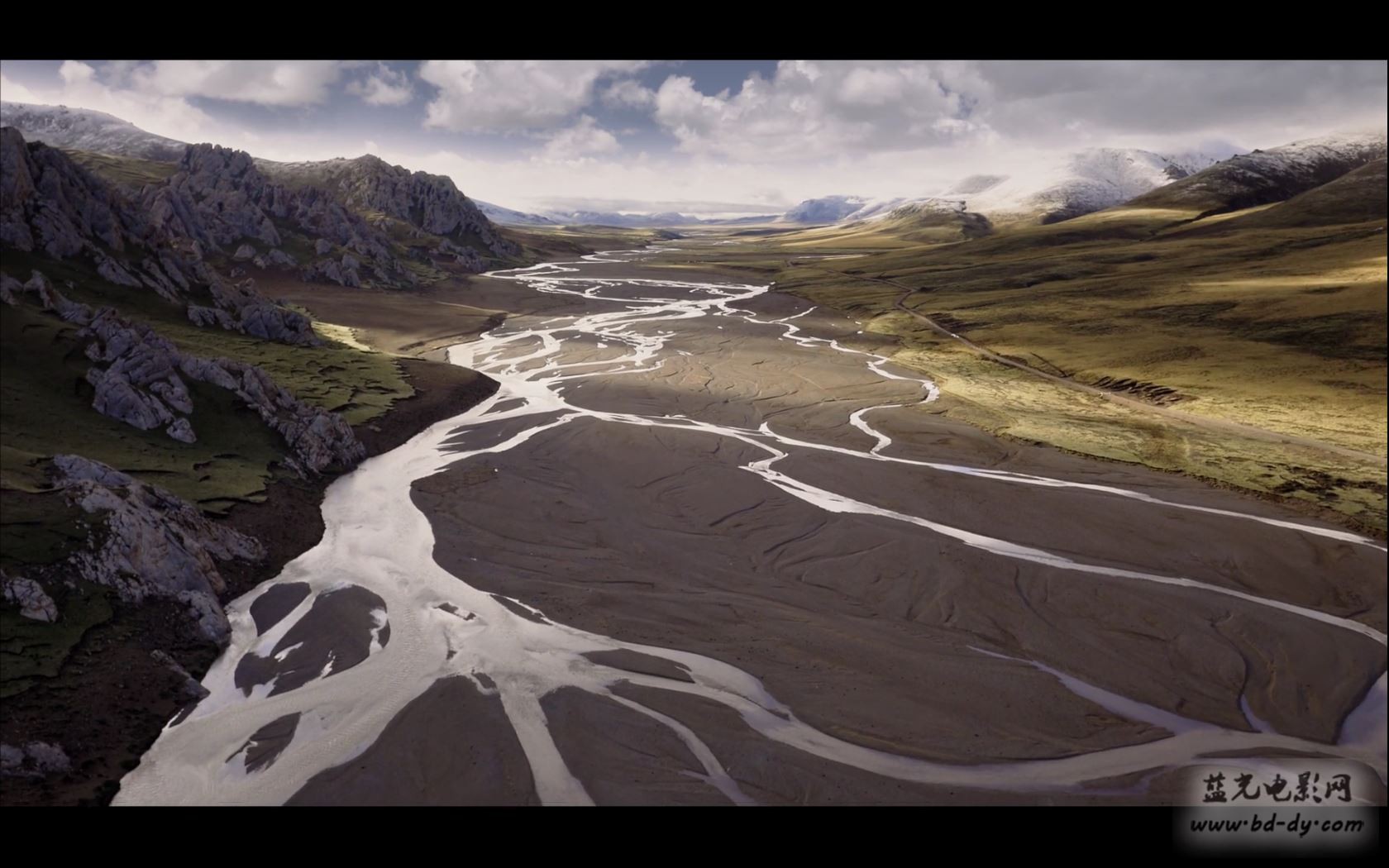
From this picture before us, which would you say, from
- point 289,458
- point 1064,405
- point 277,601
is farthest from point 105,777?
point 1064,405

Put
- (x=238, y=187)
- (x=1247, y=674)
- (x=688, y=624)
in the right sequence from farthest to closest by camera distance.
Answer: (x=238, y=187) < (x=688, y=624) < (x=1247, y=674)

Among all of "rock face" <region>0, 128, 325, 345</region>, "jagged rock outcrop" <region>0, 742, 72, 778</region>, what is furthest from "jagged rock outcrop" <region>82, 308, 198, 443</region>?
"jagged rock outcrop" <region>0, 742, 72, 778</region>

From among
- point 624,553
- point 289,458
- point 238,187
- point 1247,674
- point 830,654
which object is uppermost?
point 238,187

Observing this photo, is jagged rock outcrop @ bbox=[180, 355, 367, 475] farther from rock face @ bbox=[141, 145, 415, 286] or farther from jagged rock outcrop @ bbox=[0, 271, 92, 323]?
rock face @ bbox=[141, 145, 415, 286]

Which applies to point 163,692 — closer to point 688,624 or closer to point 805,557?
point 688,624

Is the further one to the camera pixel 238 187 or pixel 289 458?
pixel 238 187

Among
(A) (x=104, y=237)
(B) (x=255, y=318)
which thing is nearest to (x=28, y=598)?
(B) (x=255, y=318)

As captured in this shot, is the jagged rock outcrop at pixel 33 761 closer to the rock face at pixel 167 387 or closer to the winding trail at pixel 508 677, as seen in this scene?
the winding trail at pixel 508 677
